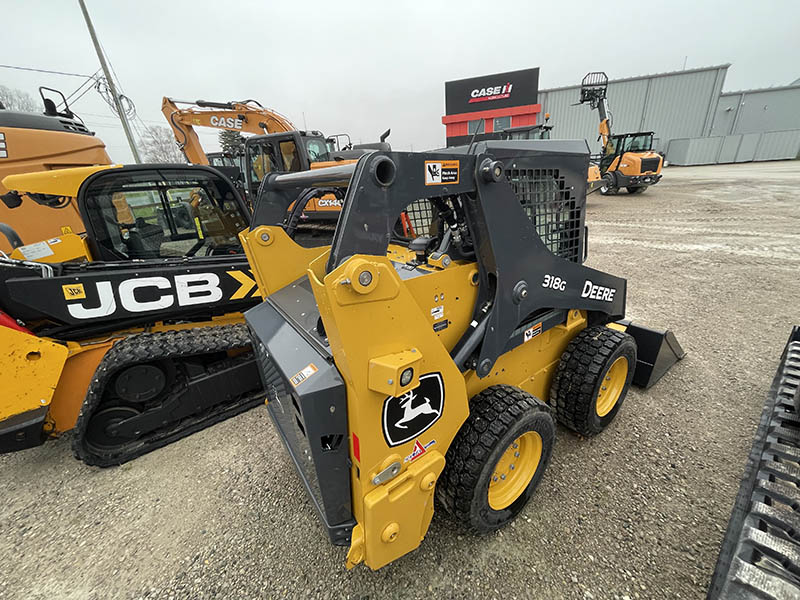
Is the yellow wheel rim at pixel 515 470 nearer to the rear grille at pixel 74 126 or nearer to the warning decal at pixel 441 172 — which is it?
the warning decal at pixel 441 172

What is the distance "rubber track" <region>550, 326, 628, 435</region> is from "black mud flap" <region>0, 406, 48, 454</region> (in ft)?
12.0

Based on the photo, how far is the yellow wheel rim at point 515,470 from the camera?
1.99 metres

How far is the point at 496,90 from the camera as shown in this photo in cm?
2773

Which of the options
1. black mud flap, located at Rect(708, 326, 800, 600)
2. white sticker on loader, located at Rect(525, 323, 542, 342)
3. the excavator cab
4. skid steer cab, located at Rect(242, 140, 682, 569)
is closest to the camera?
black mud flap, located at Rect(708, 326, 800, 600)

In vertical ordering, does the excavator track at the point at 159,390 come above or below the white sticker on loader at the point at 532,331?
below

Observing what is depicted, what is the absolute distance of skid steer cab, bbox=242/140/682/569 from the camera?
1.34m

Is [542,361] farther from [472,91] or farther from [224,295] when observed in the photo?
[472,91]

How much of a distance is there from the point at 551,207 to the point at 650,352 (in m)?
1.98

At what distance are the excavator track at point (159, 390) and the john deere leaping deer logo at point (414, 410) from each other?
4.02ft

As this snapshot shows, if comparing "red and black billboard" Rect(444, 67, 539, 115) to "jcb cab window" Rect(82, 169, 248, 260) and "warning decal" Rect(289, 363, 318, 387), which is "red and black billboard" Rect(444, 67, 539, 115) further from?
"warning decal" Rect(289, 363, 318, 387)

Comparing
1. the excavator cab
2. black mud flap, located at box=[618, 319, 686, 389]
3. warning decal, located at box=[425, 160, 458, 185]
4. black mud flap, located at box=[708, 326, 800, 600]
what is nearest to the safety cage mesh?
warning decal, located at box=[425, 160, 458, 185]

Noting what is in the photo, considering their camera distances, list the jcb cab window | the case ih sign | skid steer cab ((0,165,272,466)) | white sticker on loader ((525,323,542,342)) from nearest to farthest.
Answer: white sticker on loader ((525,323,542,342)) → skid steer cab ((0,165,272,466)) → the jcb cab window → the case ih sign

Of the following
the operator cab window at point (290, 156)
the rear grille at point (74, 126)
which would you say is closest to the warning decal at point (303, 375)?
the operator cab window at point (290, 156)

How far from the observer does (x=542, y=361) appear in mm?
2465
